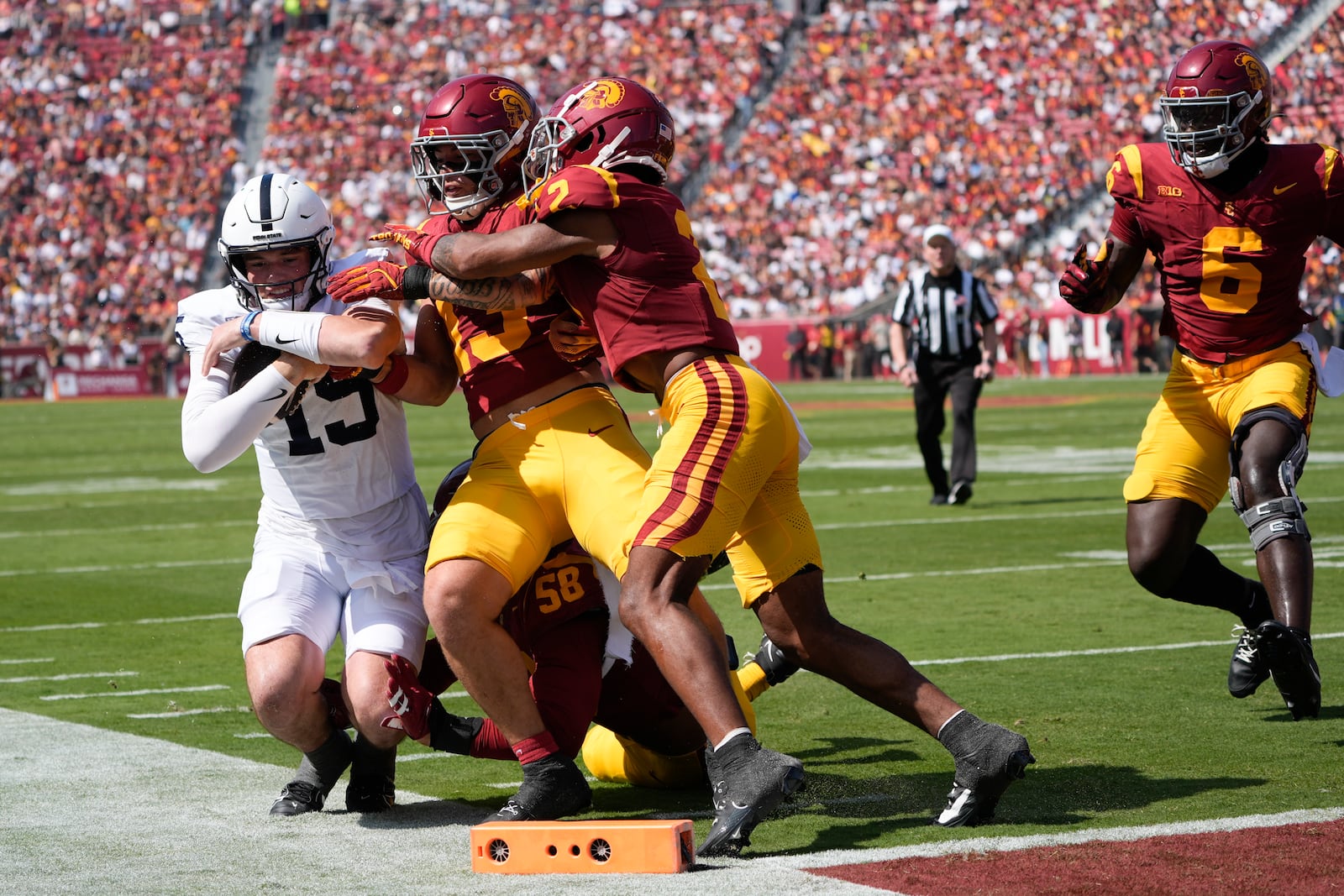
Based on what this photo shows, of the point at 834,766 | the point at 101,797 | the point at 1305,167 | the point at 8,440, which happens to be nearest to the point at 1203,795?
the point at 834,766

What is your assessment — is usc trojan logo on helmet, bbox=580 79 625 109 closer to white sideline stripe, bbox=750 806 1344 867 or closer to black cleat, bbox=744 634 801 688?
black cleat, bbox=744 634 801 688

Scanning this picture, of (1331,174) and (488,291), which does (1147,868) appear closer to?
(488,291)

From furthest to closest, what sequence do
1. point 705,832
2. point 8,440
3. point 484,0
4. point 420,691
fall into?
point 484,0
point 8,440
point 420,691
point 705,832

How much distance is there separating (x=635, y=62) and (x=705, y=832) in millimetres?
35569

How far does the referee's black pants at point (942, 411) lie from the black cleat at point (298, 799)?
8.10 m

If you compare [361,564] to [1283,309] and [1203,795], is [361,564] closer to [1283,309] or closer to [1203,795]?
[1203,795]

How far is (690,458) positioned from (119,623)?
15.4ft

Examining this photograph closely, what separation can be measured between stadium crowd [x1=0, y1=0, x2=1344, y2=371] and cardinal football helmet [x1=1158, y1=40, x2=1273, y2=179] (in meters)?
26.3

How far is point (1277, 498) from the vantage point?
532 cm

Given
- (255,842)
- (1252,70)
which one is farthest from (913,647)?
Answer: (255,842)

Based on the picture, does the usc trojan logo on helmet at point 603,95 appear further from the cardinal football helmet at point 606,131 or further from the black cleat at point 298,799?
the black cleat at point 298,799

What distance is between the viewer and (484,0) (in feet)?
135

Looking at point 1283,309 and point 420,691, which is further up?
point 1283,309

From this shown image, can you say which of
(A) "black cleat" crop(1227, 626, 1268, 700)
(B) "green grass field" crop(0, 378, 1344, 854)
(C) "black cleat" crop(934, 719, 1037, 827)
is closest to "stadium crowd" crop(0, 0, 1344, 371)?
(B) "green grass field" crop(0, 378, 1344, 854)
